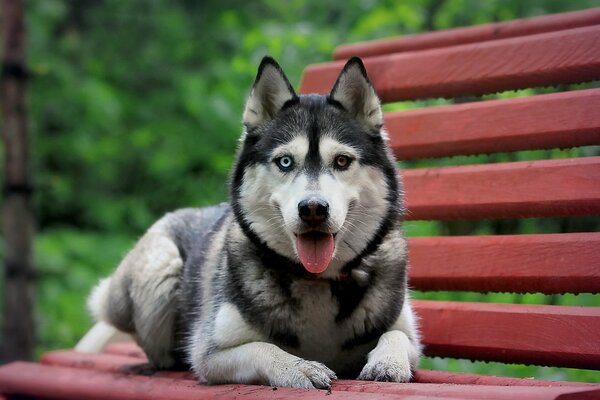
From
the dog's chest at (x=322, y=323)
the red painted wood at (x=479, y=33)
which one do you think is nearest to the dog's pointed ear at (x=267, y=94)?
the dog's chest at (x=322, y=323)

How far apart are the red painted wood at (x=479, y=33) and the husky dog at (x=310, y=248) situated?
1.27m

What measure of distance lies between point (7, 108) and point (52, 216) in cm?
452

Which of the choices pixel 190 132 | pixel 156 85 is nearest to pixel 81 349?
pixel 190 132

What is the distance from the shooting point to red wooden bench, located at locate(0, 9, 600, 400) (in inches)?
126

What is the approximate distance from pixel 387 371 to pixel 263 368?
0.41 metres

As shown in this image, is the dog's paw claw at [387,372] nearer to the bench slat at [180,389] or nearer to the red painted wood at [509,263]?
the bench slat at [180,389]

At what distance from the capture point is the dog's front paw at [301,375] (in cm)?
264

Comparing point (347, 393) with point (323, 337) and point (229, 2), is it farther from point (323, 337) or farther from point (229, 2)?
point (229, 2)

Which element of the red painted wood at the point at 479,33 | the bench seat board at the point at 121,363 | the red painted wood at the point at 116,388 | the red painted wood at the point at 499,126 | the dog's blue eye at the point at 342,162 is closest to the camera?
the red painted wood at the point at 116,388

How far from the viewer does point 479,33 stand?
13.9ft

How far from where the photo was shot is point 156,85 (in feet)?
32.8

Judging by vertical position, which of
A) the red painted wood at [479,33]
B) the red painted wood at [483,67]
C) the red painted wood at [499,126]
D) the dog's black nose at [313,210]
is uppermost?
the red painted wood at [479,33]

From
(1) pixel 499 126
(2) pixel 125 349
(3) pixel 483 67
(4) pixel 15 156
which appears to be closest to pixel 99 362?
(2) pixel 125 349

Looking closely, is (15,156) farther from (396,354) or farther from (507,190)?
(396,354)
